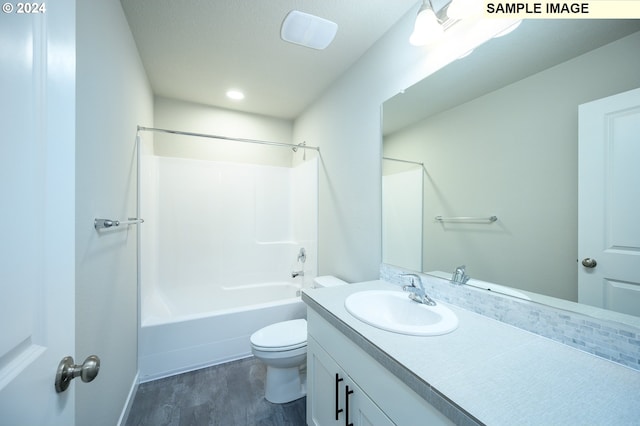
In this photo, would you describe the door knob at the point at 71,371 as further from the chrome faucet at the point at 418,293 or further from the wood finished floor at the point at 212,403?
the wood finished floor at the point at 212,403

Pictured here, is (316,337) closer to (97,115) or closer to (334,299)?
(334,299)

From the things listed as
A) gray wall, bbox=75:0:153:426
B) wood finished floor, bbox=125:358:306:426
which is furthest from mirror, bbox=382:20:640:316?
gray wall, bbox=75:0:153:426

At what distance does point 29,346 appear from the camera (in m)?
0.44

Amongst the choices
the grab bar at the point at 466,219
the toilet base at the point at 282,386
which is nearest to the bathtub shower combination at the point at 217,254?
the toilet base at the point at 282,386

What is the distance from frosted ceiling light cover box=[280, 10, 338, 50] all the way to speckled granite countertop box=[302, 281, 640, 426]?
1.77m

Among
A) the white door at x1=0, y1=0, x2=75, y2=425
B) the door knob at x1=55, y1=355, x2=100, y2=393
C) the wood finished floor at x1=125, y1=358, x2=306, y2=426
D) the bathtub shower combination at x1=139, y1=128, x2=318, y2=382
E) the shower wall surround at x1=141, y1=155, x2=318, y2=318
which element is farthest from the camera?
the shower wall surround at x1=141, y1=155, x2=318, y2=318

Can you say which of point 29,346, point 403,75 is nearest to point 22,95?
point 29,346

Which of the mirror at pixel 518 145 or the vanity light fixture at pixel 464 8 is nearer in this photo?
the mirror at pixel 518 145

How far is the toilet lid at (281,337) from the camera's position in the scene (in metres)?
1.63

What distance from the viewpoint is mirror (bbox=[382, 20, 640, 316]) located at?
0.87 m

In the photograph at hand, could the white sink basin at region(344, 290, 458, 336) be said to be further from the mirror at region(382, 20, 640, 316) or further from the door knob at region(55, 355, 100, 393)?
the door knob at region(55, 355, 100, 393)

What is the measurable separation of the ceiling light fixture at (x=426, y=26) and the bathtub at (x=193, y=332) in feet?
7.19

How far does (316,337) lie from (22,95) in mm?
1311

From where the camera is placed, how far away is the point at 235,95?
2627 mm
